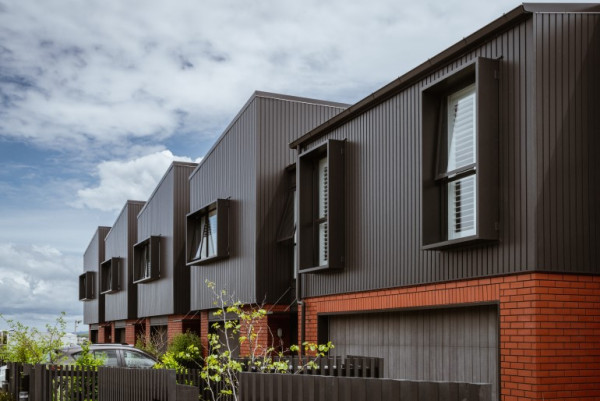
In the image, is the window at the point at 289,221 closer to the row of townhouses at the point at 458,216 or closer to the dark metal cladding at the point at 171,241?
the row of townhouses at the point at 458,216

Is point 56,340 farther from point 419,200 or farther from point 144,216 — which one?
point 144,216

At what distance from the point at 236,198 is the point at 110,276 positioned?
2143 cm

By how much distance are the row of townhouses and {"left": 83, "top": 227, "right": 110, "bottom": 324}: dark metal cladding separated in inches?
1053

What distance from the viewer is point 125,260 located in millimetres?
38656

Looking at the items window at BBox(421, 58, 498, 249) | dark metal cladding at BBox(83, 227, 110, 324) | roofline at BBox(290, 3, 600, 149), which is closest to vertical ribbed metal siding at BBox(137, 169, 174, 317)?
dark metal cladding at BBox(83, 227, 110, 324)

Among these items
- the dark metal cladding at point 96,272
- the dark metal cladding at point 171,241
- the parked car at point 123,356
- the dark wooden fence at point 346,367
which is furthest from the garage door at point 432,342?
the dark metal cladding at point 96,272

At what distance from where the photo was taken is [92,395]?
13.5 metres

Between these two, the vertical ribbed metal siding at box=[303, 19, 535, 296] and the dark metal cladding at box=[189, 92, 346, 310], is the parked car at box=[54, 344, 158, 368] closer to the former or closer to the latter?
the dark metal cladding at box=[189, 92, 346, 310]

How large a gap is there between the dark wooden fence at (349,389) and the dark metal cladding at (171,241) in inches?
838

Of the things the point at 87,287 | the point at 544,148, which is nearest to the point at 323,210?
the point at 544,148

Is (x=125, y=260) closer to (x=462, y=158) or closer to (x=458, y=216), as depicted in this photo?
(x=458, y=216)

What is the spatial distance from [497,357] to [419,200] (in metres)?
3.33

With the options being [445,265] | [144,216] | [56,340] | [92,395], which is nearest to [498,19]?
[445,265]

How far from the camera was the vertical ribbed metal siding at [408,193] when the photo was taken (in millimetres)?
11406
